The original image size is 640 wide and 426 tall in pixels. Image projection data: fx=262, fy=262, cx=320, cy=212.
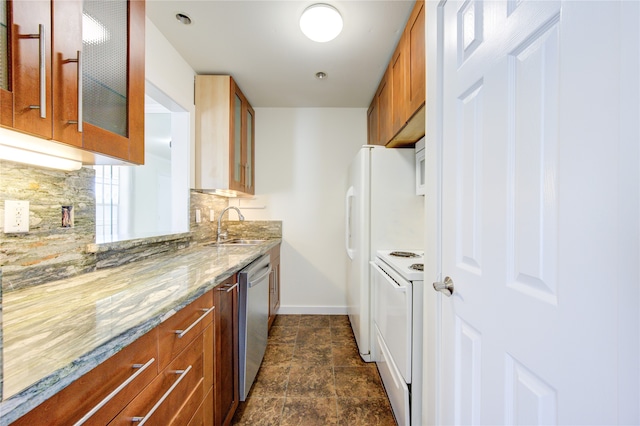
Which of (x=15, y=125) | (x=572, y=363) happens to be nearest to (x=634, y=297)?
(x=572, y=363)

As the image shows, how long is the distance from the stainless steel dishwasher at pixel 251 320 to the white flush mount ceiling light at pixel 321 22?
5.21 feet

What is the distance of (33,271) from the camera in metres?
1.05

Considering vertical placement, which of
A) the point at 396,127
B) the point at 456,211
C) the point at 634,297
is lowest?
the point at 634,297

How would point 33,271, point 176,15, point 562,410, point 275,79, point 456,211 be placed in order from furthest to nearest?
1. point 275,79
2. point 176,15
3. point 33,271
4. point 456,211
5. point 562,410

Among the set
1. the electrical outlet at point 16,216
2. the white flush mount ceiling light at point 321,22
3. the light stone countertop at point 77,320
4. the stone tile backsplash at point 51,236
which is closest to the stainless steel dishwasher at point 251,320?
the light stone countertop at point 77,320

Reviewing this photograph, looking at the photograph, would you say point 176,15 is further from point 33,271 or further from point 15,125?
point 33,271

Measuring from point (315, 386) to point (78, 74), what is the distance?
209 centimetres

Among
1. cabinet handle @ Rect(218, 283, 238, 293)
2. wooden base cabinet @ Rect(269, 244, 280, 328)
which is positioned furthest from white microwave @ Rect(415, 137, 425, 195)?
wooden base cabinet @ Rect(269, 244, 280, 328)

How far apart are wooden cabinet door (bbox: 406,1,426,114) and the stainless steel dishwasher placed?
1449 mm

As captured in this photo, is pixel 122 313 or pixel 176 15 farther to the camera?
pixel 176 15

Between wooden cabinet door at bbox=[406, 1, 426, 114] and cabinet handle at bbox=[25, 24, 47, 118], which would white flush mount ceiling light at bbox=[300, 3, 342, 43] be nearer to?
wooden cabinet door at bbox=[406, 1, 426, 114]

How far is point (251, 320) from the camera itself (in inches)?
65.7

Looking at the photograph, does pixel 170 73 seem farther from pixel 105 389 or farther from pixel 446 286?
pixel 446 286

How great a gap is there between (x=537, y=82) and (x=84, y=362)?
1.17m
